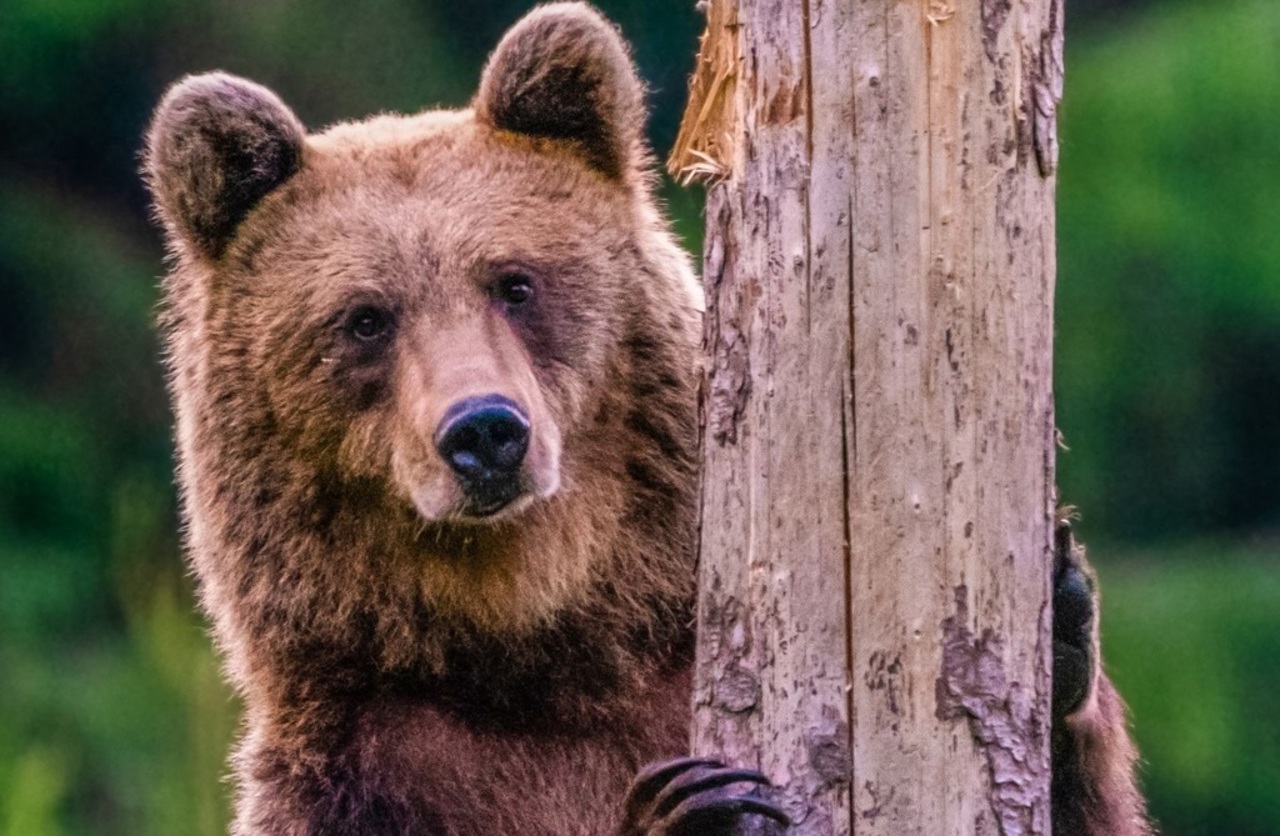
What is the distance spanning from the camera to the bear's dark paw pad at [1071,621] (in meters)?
3.09

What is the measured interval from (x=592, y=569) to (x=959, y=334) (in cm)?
119

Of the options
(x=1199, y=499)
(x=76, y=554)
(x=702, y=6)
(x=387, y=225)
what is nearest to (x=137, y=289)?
(x=76, y=554)

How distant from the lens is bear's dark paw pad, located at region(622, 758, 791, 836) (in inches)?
111

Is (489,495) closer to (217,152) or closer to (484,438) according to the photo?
(484,438)

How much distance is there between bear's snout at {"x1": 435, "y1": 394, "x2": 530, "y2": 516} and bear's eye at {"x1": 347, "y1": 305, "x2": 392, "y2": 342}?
0.39 m

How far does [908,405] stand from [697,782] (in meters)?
0.62

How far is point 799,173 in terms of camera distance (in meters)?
2.80

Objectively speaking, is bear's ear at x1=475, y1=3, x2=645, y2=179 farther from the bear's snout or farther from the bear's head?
the bear's snout

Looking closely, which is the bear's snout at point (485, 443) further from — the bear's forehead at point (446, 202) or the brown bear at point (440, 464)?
the bear's forehead at point (446, 202)

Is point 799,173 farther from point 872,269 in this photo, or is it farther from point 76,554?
point 76,554

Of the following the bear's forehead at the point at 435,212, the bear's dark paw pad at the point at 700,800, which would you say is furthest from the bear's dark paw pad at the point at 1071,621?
the bear's forehead at the point at 435,212

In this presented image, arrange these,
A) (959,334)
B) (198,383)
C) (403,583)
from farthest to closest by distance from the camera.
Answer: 1. (198,383)
2. (403,583)
3. (959,334)

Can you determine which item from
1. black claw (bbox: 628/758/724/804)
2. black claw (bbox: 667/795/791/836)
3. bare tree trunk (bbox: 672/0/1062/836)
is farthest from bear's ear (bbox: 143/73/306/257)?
black claw (bbox: 667/795/791/836)

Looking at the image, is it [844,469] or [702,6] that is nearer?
[844,469]
